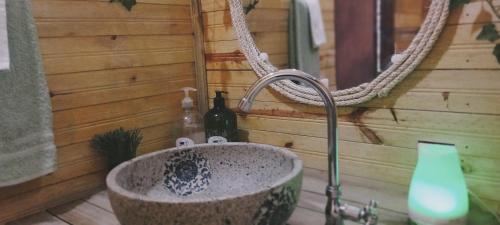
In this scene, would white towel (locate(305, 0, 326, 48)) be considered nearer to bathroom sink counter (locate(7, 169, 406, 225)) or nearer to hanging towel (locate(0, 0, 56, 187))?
bathroom sink counter (locate(7, 169, 406, 225))

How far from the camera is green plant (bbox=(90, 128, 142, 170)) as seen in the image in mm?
1012

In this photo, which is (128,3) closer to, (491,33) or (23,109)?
(23,109)

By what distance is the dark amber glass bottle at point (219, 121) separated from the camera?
1.11m

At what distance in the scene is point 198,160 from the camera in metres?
0.87

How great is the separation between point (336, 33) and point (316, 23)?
0.06m

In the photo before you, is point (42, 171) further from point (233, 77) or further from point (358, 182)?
point (358, 182)

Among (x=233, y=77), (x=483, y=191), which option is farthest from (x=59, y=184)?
(x=483, y=191)

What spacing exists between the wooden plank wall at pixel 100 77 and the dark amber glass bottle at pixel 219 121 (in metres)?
0.16

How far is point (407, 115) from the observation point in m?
0.87

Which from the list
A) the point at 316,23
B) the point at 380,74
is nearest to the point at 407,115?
the point at 380,74

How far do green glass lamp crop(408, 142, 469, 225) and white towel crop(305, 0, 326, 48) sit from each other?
0.41 meters

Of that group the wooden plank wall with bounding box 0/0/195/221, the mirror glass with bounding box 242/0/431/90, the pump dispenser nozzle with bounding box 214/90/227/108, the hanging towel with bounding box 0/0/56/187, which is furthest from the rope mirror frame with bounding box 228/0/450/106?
the hanging towel with bounding box 0/0/56/187


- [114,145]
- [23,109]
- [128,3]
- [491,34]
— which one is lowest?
[114,145]

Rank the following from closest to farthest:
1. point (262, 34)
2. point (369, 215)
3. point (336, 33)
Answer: point (369, 215), point (336, 33), point (262, 34)
